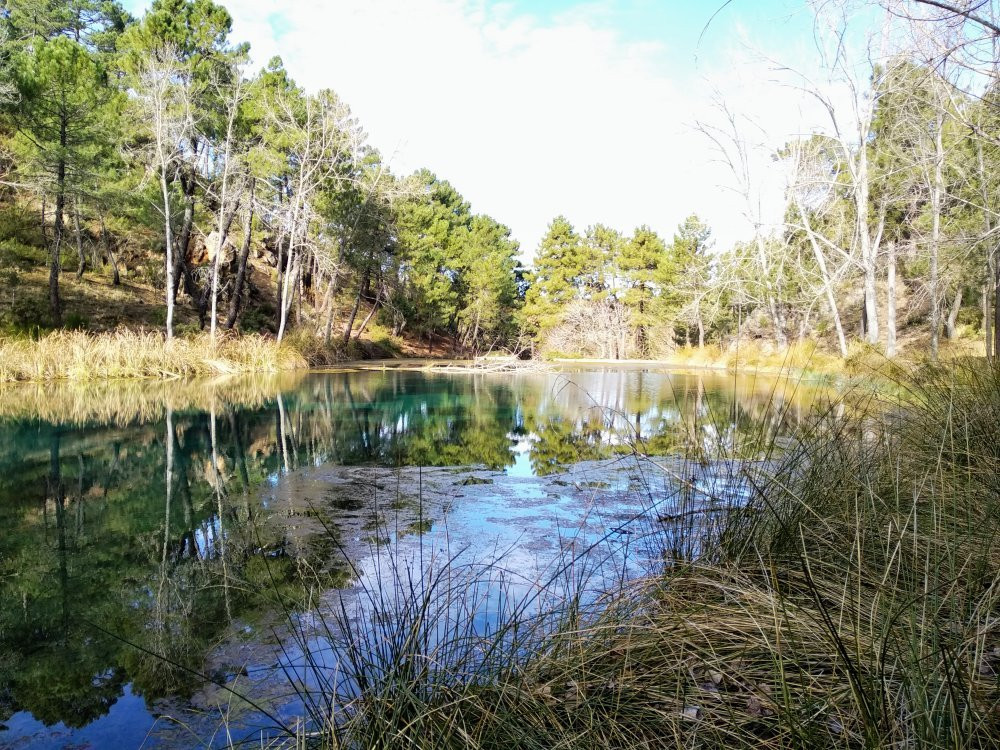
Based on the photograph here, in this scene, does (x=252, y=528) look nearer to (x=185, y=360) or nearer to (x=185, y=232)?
(x=185, y=360)

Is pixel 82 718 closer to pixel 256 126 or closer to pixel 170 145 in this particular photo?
pixel 170 145

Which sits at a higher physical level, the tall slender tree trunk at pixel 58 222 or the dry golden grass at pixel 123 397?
the tall slender tree trunk at pixel 58 222

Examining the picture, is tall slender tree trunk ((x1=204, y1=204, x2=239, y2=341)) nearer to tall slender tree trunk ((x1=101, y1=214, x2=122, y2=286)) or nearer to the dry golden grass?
tall slender tree trunk ((x1=101, y1=214, x2=122, y2=286))

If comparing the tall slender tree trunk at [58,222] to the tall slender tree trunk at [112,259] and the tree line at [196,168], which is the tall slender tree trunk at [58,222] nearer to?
the tree line at [196,168]

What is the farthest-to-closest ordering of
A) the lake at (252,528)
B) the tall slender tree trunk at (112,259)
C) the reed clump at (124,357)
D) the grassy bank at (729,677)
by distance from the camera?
the tall slender tree trunk at (112,259) → the reed clump at (124,357) → the lake at (252,528) → the grassy bank at (729,677)

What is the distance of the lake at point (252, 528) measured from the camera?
2.35 metres

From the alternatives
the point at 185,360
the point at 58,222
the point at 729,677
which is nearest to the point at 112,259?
the point at 58,222

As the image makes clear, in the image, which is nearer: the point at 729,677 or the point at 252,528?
the point at 729,677

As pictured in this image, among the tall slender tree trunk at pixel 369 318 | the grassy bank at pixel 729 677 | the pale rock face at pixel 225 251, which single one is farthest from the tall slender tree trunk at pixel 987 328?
the pale rock face at pixel 225 251

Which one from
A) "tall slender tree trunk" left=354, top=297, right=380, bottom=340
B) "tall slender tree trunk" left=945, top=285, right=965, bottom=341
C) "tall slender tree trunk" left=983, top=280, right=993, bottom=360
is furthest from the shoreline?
"tall slender tree trunk" left=945, top=285, right=965, bottom=341

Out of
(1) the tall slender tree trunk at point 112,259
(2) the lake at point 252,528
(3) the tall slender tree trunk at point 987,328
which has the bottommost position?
(2) the lake at point 252,528

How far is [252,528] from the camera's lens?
163 inches

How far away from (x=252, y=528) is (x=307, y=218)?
16672 mm

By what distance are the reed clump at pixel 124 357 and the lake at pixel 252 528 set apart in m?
3.21
